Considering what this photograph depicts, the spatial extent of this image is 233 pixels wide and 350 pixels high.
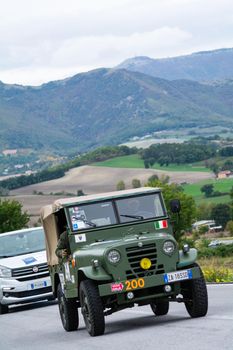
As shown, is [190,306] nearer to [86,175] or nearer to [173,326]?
[173,326]

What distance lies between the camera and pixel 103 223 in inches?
547

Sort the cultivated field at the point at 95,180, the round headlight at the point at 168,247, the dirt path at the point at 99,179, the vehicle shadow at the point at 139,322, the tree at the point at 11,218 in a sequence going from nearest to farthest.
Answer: the round headlight at the point at 168,247, the vehicle shadow at the point at 139,322, the tree at the point at 11,218, the cultivated field at the point at 95,180, the dirt path at the point at 99,179

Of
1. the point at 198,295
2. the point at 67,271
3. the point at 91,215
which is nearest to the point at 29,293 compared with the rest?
the point at 67,271

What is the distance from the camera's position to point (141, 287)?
1268cm

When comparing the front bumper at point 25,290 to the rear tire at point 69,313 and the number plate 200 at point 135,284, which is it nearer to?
the rear tire at point 69,313

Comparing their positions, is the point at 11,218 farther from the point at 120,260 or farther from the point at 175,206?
the point at 120,260

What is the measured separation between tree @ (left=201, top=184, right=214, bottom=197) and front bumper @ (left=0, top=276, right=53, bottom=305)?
437 ft

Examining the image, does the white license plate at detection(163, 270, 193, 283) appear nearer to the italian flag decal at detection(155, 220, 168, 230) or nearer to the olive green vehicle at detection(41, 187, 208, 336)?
the olive green vehicle at detection(41, 187, 208, 336)

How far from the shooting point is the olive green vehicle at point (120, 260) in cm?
1268

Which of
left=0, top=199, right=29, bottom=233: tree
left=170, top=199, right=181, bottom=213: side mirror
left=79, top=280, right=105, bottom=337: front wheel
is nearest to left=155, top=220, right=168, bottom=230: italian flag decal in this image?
left=170, top=199, right=181, bottom=213: side mirror

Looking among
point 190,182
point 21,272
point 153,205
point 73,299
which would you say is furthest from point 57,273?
point 190,182

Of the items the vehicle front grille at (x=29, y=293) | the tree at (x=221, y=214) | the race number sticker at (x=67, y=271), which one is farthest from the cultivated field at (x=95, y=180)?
the race number sticker at (x=67, y=271)

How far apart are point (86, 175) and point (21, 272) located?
16643 cm

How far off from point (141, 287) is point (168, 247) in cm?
64
